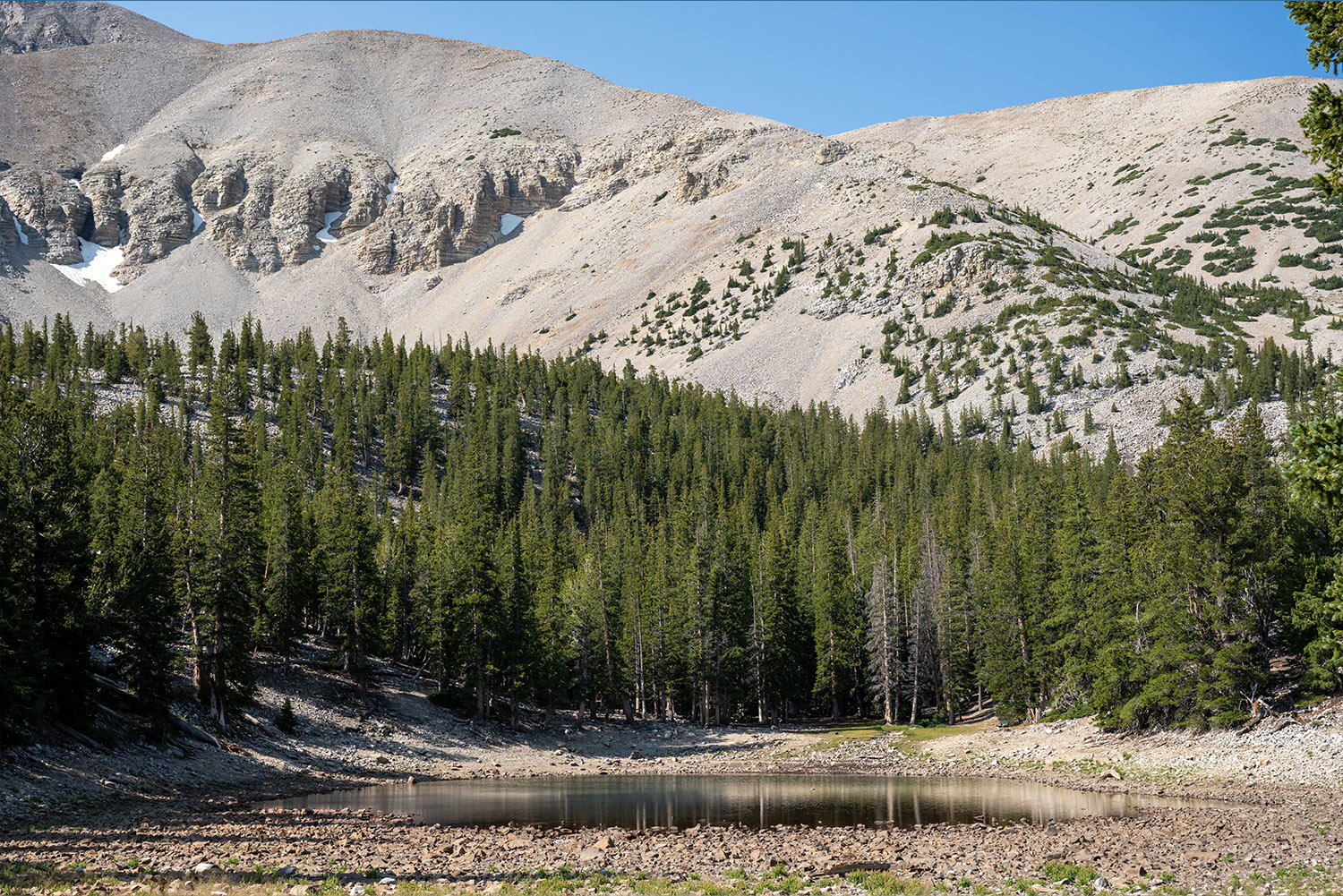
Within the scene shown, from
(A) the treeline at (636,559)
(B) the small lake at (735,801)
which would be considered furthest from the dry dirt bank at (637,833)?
(A) the treeline at (636,559)

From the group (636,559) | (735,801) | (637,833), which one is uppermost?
(636,559)

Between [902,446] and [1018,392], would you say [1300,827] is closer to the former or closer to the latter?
[902,446]

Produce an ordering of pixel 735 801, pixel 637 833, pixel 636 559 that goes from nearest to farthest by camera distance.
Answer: pixel 637 833
pixel 735 801
pixel 636 559

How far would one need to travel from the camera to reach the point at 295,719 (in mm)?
49969

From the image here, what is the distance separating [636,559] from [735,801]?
138ft

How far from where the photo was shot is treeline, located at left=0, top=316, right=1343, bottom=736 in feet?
131

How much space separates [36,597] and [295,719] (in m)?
17.8

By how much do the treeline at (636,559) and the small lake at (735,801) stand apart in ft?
30.2

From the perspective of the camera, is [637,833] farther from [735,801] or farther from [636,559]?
[636,559]

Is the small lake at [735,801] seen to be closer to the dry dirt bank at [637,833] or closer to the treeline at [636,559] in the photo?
the dry dirt bank at [637,833]

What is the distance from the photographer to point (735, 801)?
127 ft

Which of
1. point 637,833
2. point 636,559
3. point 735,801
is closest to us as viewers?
point 637,833

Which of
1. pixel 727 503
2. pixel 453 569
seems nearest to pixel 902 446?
pixel 727 503

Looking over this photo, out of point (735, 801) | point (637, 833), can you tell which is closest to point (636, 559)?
point (735, 801)
